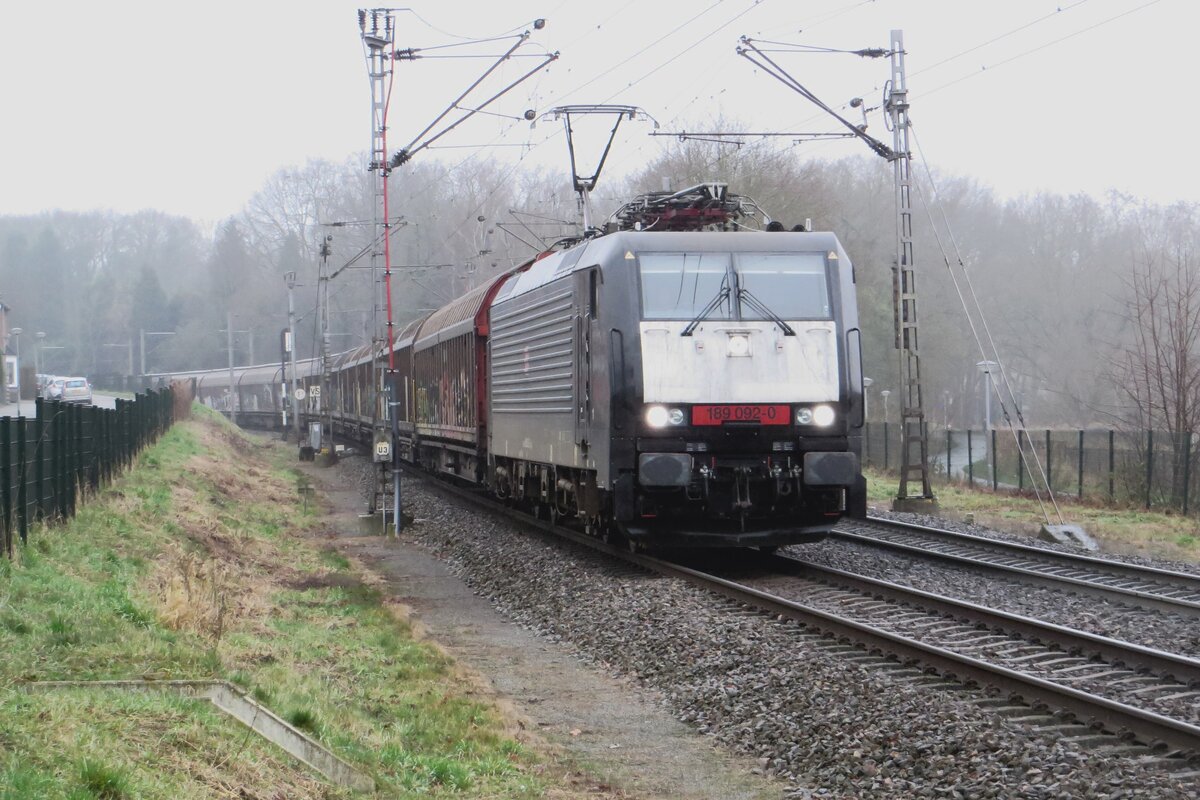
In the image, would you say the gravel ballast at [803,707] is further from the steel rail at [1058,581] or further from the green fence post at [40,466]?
the green fence post at [40,466]

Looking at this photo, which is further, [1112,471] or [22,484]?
[1112,471]

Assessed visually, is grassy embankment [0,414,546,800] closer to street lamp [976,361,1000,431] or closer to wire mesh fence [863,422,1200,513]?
street lamp [976,361,1000,431]

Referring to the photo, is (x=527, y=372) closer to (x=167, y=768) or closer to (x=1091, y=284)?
(x=167, y=768)

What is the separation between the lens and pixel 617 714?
27.9 feet

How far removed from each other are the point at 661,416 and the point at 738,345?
1.05m

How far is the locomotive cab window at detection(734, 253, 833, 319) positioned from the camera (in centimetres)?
1312

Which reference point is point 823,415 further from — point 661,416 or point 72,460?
point 72,460

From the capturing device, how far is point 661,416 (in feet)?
41.6

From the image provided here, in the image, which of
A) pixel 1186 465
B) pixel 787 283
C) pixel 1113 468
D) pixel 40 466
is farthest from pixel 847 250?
pixel 40 466

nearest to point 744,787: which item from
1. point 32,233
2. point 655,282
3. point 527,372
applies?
point 655,282

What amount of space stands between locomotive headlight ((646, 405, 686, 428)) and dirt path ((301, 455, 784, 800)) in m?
2.36

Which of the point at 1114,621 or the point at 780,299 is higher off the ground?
the point at 780,299

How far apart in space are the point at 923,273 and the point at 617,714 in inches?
2036

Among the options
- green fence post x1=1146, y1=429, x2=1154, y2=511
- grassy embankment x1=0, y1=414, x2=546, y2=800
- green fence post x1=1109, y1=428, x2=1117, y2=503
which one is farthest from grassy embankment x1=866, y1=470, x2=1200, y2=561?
grassy embankment x1=0, y1=414, x2=546, y2=800
